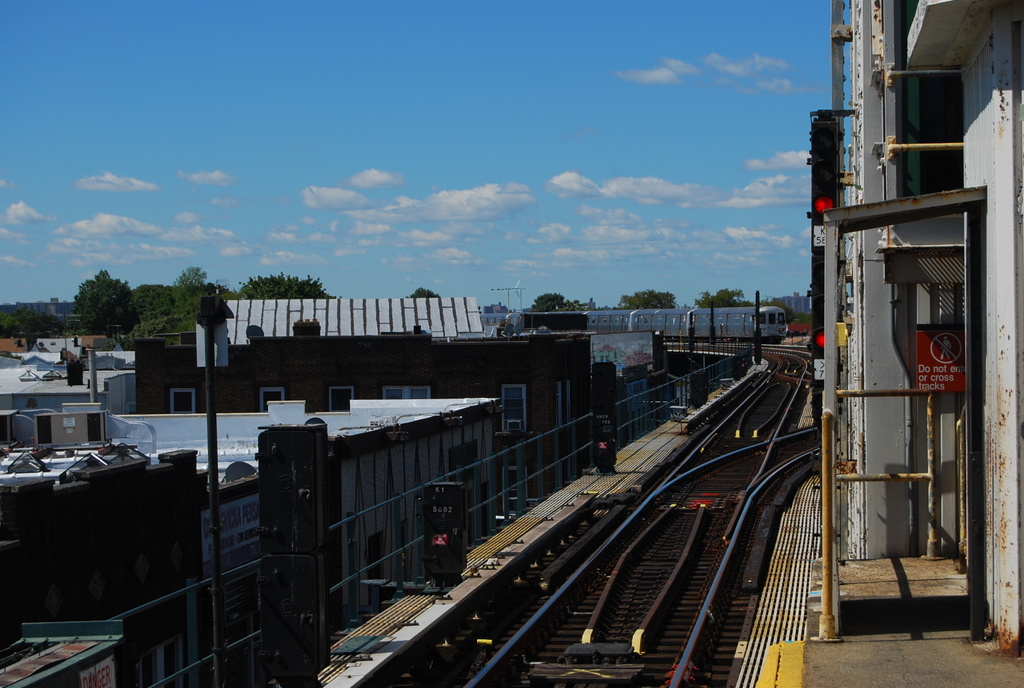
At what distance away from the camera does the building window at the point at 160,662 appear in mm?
11945

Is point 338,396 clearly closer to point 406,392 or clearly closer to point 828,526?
point 406,392

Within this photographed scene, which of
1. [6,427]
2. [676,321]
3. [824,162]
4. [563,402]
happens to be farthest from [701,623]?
[676,321]

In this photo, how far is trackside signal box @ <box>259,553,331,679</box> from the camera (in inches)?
332

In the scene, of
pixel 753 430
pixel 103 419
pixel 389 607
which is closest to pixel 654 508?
pixel 389 607

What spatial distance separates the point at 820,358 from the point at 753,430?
1779cm

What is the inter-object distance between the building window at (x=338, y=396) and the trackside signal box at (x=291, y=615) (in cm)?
2703

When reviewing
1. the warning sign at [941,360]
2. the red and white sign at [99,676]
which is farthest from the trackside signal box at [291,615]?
the warning sign at [941,360]

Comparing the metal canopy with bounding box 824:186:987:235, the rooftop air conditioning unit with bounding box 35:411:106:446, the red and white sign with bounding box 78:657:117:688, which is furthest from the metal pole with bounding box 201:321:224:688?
the rooftop air conditioning unit with bounding box 35:411:106:446

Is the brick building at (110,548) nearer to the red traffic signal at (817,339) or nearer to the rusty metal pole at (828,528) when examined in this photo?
the rusty metal pole at (828,528)

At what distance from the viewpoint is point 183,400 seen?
35500 millimetres

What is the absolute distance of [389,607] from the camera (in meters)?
11.7

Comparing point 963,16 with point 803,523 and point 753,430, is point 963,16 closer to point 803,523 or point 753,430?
point 803,523

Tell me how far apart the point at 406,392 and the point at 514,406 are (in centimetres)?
380

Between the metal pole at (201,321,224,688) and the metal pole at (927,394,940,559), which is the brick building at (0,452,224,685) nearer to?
the metal pole at (201,321,224,688)
